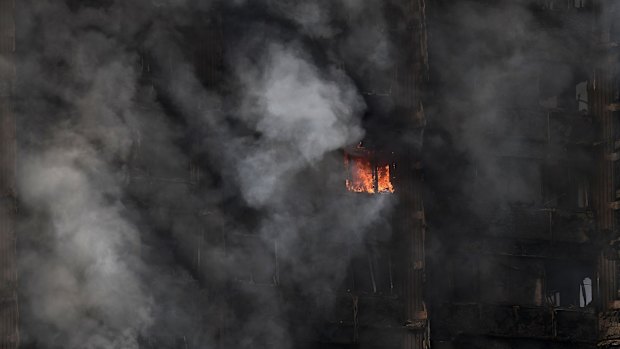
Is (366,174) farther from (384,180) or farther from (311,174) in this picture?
(311,174)

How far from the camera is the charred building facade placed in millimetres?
13266

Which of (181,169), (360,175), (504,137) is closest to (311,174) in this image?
(360,175)

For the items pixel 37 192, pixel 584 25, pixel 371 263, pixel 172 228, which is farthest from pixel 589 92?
pixel 37 192

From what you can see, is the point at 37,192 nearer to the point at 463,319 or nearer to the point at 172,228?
the point at 172,228

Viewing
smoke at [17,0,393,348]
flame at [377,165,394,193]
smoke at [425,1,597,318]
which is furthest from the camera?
smoke at [425,1,597,318]

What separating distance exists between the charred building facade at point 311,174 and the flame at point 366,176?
3 cm

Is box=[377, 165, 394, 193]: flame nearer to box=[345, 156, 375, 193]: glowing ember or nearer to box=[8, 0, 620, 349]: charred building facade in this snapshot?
box=[8, 0, 620, 349]: charred building facade

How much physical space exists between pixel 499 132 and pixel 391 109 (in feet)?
7.12

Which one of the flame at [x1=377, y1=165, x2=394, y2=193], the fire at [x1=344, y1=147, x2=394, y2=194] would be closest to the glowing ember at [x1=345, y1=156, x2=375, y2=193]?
the fire at [x1=344, y1=147, x2=394, y2=194]

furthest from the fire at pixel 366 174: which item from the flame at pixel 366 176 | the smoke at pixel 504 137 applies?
the smoke at pixel 504 137

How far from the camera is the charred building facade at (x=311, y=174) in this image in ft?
43.5

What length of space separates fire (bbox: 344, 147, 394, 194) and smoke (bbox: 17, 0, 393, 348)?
0.69 feet

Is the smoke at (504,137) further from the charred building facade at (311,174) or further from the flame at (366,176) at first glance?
the flame at (366,176)

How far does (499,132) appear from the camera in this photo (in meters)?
17.1
